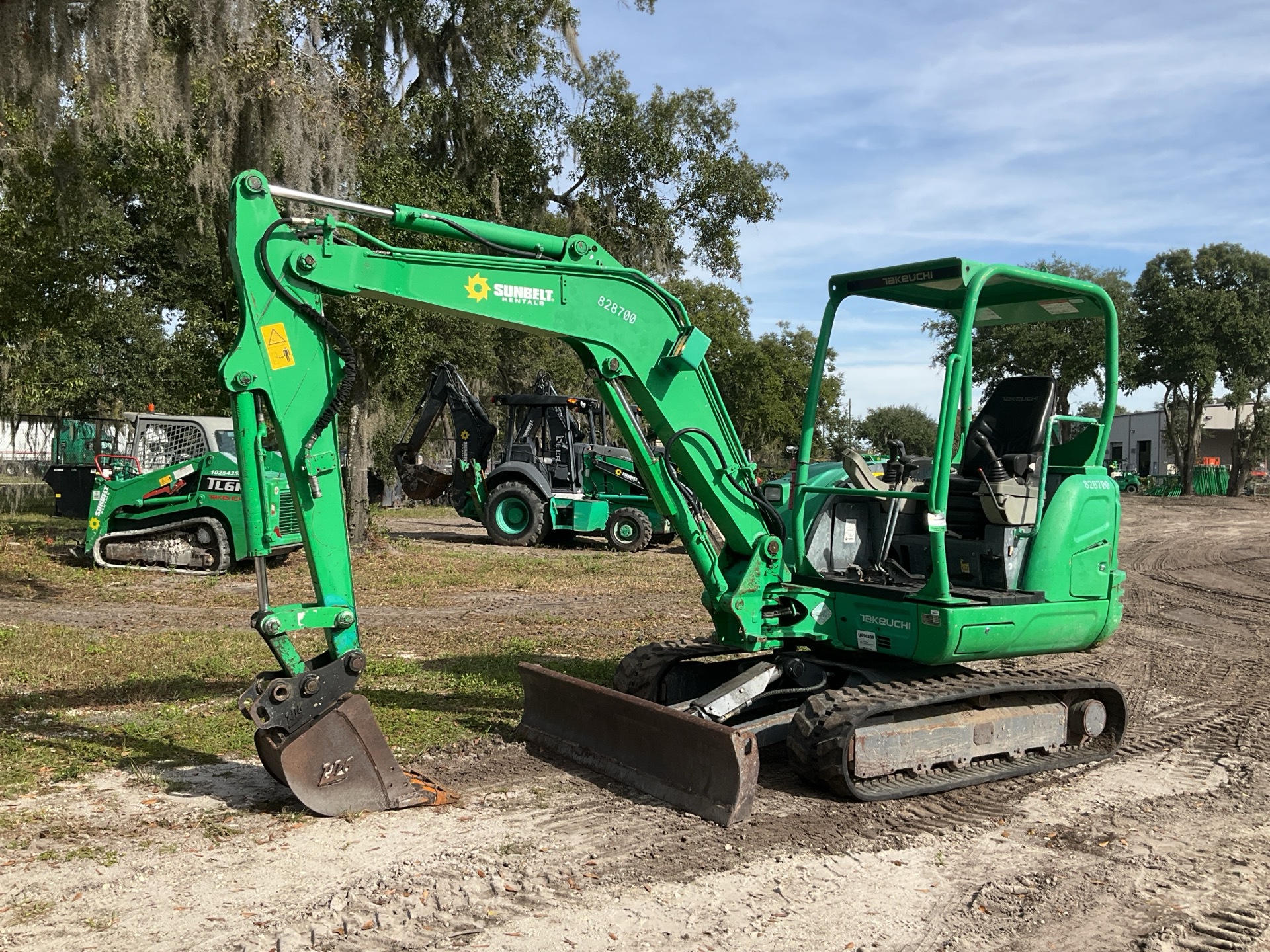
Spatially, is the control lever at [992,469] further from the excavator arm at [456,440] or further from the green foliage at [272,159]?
the excavator arm at [456,440]

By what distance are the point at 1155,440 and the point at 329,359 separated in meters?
58.2

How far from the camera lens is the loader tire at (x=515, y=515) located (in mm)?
19234

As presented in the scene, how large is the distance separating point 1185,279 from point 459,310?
42299 mm

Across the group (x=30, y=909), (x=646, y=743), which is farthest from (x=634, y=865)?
(x=30, y=909)

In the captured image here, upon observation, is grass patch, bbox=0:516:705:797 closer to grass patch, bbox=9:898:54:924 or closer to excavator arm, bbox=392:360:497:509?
grass patch, bbox=9:898:54:924

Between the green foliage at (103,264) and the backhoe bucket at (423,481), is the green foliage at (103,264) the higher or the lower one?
the higher one

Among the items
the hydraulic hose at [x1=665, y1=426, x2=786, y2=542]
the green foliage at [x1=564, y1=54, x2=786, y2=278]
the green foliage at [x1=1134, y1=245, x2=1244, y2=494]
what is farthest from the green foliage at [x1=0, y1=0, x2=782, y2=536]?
the green foliage at [x1=1134, y1=245, x2=1244, y2=494]

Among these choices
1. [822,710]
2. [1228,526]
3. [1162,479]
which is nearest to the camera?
[822,710]

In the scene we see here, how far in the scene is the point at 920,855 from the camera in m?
5.00

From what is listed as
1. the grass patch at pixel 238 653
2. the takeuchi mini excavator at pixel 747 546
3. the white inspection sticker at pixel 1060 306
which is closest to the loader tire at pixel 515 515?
the grass patch at pixel 238 653

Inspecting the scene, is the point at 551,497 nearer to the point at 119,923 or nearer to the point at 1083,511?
the point at 1083,511

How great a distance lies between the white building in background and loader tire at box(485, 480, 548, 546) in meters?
43.1

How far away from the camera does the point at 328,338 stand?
5270mm

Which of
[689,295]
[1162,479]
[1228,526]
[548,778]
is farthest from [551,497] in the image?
[1162,479]
